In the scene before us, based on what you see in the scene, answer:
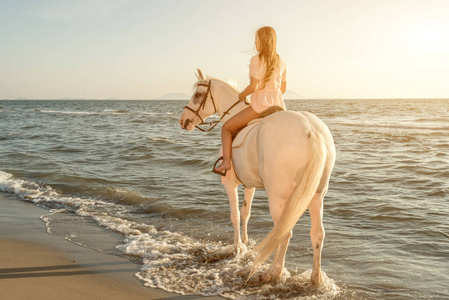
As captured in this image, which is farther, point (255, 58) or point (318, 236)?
point (255, 58)

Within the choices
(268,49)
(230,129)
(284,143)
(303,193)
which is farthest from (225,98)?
(303,193)

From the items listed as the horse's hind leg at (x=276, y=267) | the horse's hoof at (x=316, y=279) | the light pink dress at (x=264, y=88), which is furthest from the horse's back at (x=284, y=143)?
the horse's hoof at (x=316, y=279)

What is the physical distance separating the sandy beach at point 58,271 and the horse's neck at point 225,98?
7.96 ft

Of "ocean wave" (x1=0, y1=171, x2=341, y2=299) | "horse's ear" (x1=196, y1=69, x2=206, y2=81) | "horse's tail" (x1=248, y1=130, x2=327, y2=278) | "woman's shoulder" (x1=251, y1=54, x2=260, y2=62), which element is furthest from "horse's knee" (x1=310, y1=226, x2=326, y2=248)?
"horse's ear" (x1=196, y1=69, x2=206, y2=81)

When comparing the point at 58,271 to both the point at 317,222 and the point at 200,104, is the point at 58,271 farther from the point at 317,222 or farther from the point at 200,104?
the point at 317,222

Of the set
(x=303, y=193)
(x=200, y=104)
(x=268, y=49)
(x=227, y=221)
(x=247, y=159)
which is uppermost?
(x=268, y=49)

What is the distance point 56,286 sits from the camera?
168 inches

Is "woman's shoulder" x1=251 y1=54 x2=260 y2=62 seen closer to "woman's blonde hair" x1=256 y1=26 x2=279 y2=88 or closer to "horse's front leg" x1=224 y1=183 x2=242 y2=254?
"woman's blonde hair" x1=256 y1=26 x2=279 y2=88

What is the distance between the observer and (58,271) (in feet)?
15.5

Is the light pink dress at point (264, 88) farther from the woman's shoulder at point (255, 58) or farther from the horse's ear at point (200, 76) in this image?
the horse's ear at point (200, 76)

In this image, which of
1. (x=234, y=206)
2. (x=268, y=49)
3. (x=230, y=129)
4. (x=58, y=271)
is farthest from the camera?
(x=234, y=206)

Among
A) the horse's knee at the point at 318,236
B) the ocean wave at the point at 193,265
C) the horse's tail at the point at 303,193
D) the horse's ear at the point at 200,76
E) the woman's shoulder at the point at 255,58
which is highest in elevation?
the woman's shoulder at the point at 255,58

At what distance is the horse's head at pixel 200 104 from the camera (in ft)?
18.6

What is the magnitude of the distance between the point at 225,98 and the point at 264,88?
1.12 metres
